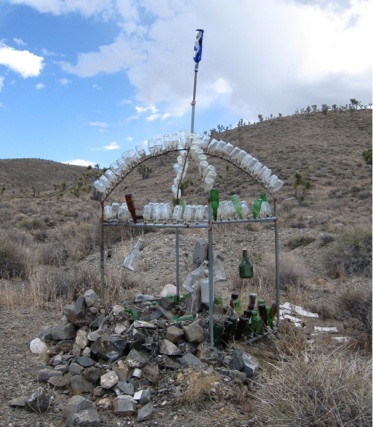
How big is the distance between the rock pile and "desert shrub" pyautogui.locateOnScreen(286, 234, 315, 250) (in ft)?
22.8

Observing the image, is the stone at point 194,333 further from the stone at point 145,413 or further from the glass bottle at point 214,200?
the glass bottle at point 214,200

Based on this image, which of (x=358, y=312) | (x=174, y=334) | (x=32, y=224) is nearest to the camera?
(x=174, y=334)

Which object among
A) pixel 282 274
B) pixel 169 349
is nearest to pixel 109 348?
pixel 169 349

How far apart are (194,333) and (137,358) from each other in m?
0.56

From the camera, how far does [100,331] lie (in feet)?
13.7

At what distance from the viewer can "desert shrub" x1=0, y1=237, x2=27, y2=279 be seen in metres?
8.43

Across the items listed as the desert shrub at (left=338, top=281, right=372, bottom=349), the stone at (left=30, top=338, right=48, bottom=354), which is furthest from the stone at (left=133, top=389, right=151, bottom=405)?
the desert shrub at (left=338, top=281, right=372, bottom=349)

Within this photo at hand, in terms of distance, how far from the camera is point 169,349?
3.85m

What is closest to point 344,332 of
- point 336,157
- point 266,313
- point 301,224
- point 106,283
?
point 266,313

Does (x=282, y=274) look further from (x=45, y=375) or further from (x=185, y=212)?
(x=45, y=375)

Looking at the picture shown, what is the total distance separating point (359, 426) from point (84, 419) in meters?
1.73

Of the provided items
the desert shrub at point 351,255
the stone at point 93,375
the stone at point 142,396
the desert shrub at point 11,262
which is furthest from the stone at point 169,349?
the desert shrub at point 11,262

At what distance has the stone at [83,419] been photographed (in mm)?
2975

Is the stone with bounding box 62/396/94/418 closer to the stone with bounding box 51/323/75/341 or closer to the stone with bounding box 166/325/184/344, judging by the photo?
the stone with bounding box 166/325/184/344
